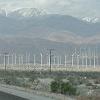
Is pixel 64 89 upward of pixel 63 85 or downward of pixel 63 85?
downward

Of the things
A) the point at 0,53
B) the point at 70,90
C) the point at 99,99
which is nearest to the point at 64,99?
the point at 99,99

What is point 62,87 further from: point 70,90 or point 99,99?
point 99,99

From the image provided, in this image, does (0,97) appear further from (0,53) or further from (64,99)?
(0,53)

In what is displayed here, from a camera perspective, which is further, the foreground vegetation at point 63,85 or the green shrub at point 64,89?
the green shrub at point 64,89

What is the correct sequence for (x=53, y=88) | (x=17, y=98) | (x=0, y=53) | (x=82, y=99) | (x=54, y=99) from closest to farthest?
(x=17, y=98) < (x=82, y=99) < (x=54, y=99) < (x=53, y=88) < (x=0, y=53)

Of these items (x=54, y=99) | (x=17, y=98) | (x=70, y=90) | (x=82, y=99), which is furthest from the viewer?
(x=70, y=90)

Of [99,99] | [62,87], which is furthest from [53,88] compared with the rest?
[99,99]

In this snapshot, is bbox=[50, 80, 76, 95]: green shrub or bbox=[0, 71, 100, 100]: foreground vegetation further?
bbox=[50, 80, 76, 95]: green shrub

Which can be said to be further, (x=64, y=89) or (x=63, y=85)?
(x=63, y=85)

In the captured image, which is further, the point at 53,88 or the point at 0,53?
the point at 0,53
